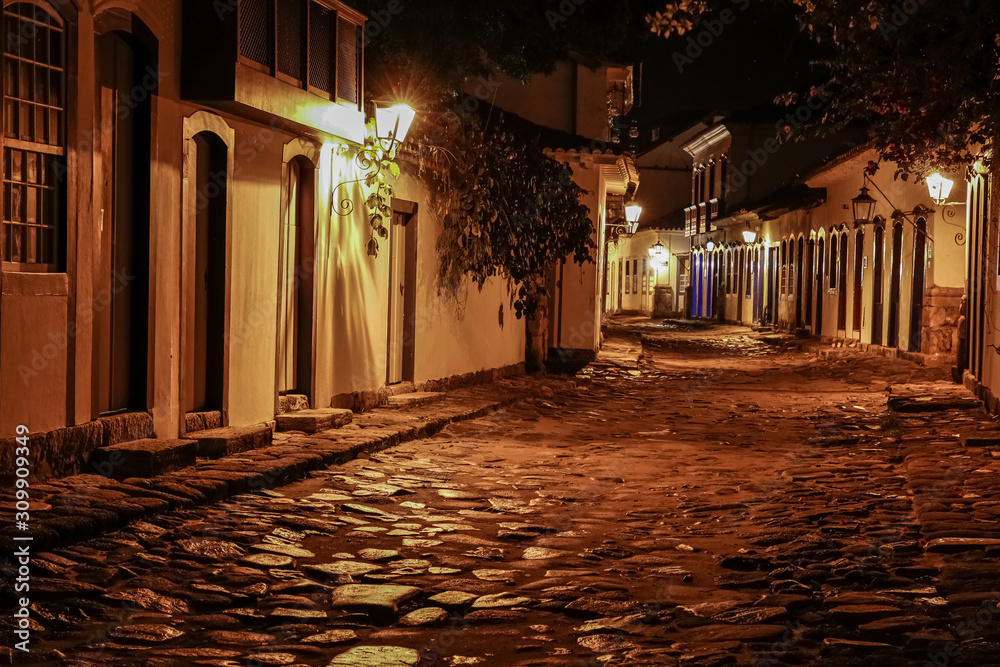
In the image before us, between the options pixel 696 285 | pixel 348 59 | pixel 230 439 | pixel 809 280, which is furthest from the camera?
pixel 696 285

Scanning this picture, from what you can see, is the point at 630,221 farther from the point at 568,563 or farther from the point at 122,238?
the point at 568,563

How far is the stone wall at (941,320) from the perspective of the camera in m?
16.5

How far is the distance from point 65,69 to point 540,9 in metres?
8.13

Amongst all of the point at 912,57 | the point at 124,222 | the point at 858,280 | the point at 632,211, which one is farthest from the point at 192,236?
the point at 632,211

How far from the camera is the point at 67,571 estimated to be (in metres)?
5.17

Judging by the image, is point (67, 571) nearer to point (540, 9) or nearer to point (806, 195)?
point (540, 9)

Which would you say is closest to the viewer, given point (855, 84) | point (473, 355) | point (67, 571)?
point (67, 571)

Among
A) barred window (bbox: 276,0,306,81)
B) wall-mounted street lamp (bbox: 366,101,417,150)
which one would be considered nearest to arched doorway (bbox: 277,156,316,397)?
barred window (bbox: 276,0,306,81)

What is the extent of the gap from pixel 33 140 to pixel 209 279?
2.34 m

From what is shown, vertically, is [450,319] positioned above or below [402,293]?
below

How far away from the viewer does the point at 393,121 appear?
1120 centimetres

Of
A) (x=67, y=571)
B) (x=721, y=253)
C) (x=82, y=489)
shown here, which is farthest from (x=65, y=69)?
(x=721, y=253)

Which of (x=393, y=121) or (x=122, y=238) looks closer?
(x=122, y=238)

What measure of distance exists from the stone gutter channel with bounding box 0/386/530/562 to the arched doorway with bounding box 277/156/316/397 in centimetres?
74
